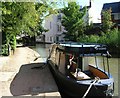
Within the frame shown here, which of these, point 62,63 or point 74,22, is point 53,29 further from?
point 62,63

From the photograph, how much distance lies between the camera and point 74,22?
148 feet

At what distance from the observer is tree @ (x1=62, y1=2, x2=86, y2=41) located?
146 feet

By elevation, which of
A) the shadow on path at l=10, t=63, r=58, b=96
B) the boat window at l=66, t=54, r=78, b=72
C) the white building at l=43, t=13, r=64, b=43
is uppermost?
the white building at l=43, t=13, r=64, b=43

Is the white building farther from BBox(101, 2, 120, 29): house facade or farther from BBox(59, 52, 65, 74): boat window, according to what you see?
BBox(59, 52, 65, 74): boat window

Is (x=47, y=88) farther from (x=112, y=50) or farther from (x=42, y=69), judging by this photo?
(x=112, y=50)

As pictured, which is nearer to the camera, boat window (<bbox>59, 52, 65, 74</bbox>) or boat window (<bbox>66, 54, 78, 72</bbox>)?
boat window (<bbox>66, 54, 78, 72</bbox>)

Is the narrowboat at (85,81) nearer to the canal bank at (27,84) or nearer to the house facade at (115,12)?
the canal bank at (27,84)

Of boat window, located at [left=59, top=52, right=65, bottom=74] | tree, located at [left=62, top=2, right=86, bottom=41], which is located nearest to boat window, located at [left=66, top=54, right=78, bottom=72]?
boat window, located at [left=59, top=52, right=65, bottom=74]

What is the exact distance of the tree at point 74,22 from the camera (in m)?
44.4

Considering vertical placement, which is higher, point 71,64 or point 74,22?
point 74,22

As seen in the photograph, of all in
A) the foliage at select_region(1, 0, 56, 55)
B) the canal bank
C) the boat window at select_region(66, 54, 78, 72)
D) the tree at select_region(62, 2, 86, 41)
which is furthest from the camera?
the tree at select_region(62, 2, 86, 41)

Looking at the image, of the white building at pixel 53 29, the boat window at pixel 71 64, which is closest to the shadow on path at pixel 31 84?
the boat window at pixel 71 64

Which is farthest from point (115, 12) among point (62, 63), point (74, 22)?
point (62, 63)

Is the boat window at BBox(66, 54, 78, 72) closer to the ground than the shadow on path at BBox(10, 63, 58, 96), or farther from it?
farther from it
